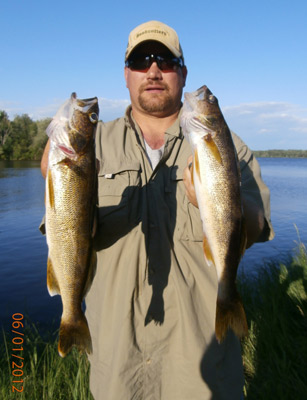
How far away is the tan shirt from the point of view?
9.02ft

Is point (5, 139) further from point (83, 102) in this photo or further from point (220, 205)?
point (220, 205)

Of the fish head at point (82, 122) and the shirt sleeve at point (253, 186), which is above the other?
the fish head at point (82, 122)

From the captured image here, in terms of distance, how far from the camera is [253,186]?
9.80 feet

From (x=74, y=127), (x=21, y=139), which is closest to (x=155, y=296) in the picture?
(x=74, y=127)

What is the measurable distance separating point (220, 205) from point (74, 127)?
3.65ft

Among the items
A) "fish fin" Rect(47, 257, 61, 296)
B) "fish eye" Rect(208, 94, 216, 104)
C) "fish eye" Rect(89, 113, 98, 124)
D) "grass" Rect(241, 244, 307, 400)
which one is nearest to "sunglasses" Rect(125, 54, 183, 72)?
"fish eye" Rect(208, 94, 216, 104)

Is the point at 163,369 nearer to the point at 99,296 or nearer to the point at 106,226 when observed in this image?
the point at 99,296

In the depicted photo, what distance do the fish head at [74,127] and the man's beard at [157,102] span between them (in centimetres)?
82

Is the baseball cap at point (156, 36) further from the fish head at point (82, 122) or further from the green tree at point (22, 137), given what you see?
the green tree at point (22, 137)

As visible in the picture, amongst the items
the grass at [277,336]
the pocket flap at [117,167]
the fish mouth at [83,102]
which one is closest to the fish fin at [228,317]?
the pocket flap at [117,167]

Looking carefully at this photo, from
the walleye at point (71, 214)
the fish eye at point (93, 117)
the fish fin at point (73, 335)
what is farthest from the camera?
the fish eye at point (93, 117)

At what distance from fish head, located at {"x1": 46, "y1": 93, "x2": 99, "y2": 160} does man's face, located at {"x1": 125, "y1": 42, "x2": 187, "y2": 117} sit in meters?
0.84

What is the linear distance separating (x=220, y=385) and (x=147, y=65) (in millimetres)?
2843

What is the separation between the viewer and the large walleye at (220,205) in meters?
2.42
